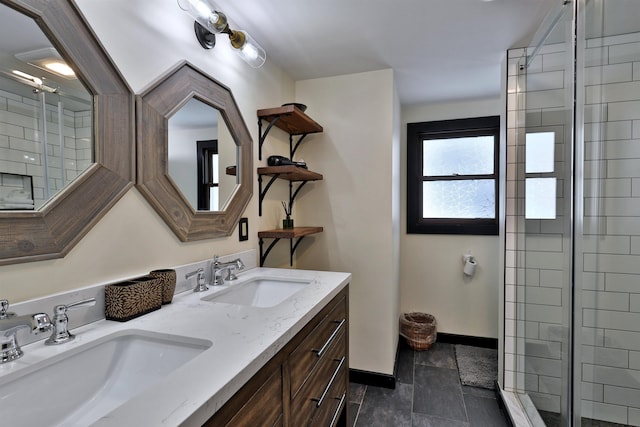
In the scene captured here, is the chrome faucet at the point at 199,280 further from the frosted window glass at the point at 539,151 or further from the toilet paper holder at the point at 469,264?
the toilet paper holder at the point at 469,264

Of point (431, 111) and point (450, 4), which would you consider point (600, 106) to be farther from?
point (431, 111)

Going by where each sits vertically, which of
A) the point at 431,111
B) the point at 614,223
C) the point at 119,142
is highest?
the point at 431,111

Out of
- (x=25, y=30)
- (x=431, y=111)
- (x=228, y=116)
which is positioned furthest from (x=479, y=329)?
(x=25, y=30)

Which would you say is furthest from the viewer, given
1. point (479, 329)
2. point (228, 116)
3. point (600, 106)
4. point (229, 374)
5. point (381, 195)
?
point (479, 329)

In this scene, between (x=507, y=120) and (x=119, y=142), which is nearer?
(x=119, y=142)

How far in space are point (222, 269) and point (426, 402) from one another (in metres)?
1.64

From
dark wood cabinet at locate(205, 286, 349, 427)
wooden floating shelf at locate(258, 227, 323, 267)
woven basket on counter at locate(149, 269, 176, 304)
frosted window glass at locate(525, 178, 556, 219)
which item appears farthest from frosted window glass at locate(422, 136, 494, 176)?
woven basket on counter at locate(149, 269, 176, 304)

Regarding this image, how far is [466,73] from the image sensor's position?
7.35 feet

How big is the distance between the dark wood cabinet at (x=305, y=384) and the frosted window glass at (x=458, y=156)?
1.89m

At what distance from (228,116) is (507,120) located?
1745 mm

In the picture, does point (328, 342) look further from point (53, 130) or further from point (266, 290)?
point (53, 130)

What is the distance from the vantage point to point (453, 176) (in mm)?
2875

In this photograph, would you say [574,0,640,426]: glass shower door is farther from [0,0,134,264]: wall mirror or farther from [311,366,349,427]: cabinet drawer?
[0,0,134,264]: wall mirror

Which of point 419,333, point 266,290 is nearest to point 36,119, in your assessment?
point 266,290
